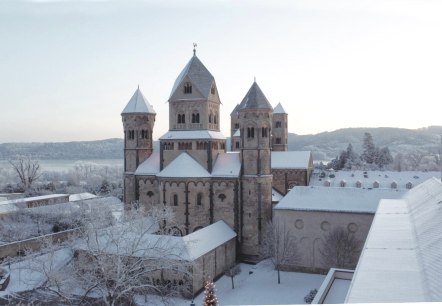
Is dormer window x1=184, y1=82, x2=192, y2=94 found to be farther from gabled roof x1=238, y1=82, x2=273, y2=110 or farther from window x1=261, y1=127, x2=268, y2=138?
window x1=261, y1=127, x2=268, y2=138

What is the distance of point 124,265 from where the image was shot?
39.8 feet

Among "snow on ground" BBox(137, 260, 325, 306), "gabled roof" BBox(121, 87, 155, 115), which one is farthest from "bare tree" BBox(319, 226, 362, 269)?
"gabled roof" BBox(121, 87, 155, 115)

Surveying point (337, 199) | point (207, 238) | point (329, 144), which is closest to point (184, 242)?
point (207, 238)

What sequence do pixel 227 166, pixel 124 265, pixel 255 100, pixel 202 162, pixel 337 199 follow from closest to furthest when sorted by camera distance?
pixel 124 265 < pixel 337 199 < pixel 255 100 < pixel 227 166 < pixel 202 162

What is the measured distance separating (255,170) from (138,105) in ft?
26.2

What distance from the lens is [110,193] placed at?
43656mm

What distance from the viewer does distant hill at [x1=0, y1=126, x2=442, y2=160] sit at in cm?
3753

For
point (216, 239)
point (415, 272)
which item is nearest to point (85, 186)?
point (216, 239)

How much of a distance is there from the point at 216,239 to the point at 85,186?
34.0m

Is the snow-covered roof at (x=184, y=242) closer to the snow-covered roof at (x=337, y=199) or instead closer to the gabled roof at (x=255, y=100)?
the snow-covered roof at (x=337, y=199)

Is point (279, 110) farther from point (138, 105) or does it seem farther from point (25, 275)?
point (25, 275)

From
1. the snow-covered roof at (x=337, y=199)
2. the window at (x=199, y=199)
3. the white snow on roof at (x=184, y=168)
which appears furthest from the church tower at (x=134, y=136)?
the snow-covered roof at (x=337, y=199)

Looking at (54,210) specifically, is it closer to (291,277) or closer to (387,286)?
(291,277)

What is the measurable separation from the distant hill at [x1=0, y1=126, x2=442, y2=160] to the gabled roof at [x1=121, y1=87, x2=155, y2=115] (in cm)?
264
